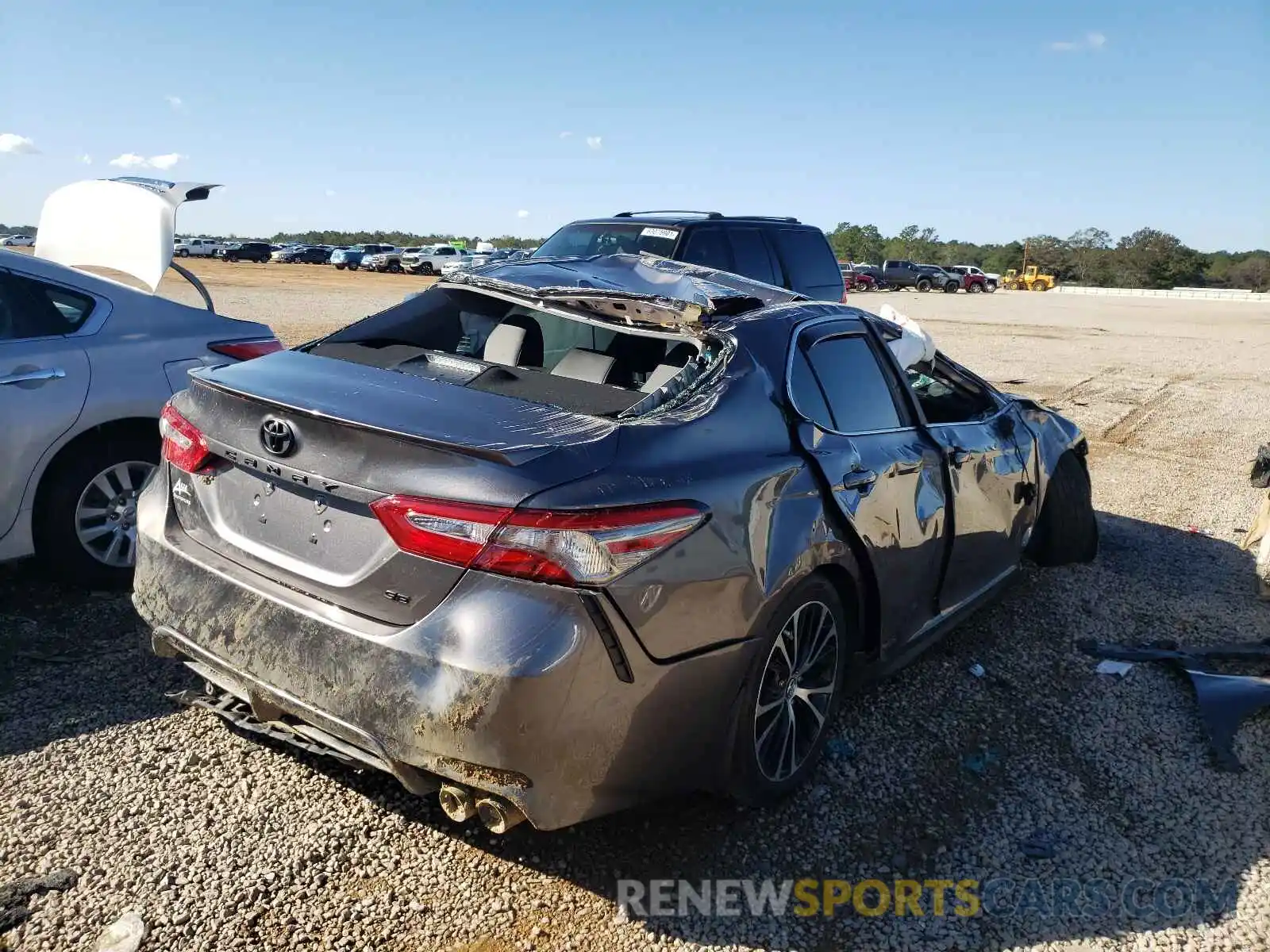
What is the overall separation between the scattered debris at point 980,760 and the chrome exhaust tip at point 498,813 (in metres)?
1.90

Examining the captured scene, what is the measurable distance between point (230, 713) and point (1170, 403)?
13.1m

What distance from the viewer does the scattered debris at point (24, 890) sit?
2514 millimetres

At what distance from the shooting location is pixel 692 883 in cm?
282

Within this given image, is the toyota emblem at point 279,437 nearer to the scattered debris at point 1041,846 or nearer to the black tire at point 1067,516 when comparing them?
the scattered debris at point 1041,846

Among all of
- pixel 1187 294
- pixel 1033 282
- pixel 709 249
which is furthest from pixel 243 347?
pixel 1187 294

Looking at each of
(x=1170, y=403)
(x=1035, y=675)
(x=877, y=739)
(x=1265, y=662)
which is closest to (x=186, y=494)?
(x=877, y=739)

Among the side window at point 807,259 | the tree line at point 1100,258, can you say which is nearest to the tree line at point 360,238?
the tree line at point 1100,258

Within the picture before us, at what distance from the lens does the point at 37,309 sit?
14.5 ft

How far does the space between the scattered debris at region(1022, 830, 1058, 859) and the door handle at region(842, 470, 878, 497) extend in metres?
1.23

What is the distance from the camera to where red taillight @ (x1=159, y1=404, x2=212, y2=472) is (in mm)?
2957

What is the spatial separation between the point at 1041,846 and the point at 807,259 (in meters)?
8.06

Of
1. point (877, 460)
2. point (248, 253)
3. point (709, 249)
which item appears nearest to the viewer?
point (877, 460)

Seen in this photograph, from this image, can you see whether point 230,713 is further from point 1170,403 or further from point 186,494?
point 1170,403

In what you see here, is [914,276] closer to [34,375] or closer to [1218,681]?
[1218,681]
